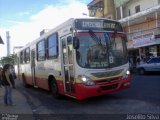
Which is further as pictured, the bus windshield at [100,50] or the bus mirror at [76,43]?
the bus windshield at [100,50]

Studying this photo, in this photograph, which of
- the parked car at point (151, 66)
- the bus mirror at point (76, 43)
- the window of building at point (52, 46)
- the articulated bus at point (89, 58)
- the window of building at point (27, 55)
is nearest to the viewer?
the bus mirror at point (76, 43)

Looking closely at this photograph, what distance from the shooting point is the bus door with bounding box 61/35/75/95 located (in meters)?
11.8

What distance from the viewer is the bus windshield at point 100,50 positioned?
11.4m

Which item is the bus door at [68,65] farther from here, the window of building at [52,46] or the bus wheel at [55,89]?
the bus wheel at [55,89]

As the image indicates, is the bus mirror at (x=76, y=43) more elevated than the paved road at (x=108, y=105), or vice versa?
the bus mirror at (x=76, y=43)

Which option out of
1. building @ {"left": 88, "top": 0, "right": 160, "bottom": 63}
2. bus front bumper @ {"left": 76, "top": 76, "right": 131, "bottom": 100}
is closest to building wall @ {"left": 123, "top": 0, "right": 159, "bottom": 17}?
building @ {"left": 88, "top": 0, "right": 160, "bottom": 63}

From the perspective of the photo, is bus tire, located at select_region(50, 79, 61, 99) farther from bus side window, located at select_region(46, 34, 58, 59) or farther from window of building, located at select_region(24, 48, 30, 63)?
window of building, located at select_region(24, 48, 30, 63)

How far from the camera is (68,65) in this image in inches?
476

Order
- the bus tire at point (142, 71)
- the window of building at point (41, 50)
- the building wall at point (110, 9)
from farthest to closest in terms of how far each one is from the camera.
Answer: the building wall at point (110, 9)
the bus tire at point (142, 71)
the window of building at point (41, 50)

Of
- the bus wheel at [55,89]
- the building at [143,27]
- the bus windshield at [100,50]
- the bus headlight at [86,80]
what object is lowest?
the bus wheel at [55,89]

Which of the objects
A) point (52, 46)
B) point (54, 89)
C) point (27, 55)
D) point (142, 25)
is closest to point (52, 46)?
point (52, 46)

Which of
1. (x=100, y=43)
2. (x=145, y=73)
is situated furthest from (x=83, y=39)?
(x=145, y=73)

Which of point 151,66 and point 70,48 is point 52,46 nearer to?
point 70,48

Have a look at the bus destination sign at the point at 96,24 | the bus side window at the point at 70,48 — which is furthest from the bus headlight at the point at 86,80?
the bus destination sign at the point at 96,24
